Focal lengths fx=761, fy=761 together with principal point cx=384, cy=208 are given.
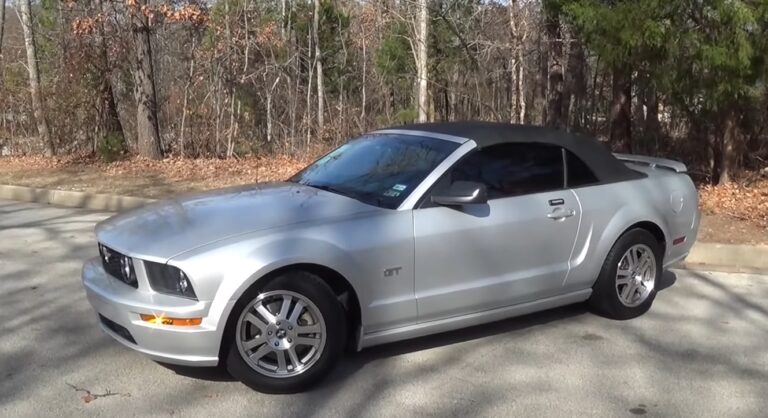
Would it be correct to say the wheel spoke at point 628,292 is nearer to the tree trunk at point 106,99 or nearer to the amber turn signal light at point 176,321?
the amber turn signal light at point 176,321

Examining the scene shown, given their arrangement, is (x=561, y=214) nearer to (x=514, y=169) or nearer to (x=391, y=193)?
(x=514, y=169)

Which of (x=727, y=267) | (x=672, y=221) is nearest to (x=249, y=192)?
(x=672, y=221)

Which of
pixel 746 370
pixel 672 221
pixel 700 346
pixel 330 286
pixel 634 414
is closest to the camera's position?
pixel 634 414

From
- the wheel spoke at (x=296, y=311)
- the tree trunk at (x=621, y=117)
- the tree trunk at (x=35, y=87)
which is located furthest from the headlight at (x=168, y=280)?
the tree trunk at (x=35, y=87)

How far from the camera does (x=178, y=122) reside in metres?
17.8

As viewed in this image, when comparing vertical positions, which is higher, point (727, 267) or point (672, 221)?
point (672, 221)

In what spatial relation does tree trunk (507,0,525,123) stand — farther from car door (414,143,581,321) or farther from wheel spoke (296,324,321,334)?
wheel spoke (296,324,321,334)

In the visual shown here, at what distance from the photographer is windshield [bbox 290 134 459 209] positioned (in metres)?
4.76

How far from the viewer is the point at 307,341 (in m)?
4.23

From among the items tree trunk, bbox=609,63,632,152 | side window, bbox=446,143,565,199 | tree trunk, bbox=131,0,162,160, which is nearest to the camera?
side window, bbox=446,143,565,199

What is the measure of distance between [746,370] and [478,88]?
47.4 ft

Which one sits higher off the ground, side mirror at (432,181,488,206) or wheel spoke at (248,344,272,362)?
side mirror at (432,181,488,206)

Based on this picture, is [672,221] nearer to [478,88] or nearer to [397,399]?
[397,399]

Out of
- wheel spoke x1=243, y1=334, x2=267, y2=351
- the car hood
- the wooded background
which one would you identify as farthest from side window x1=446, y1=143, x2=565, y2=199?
the wooded background
